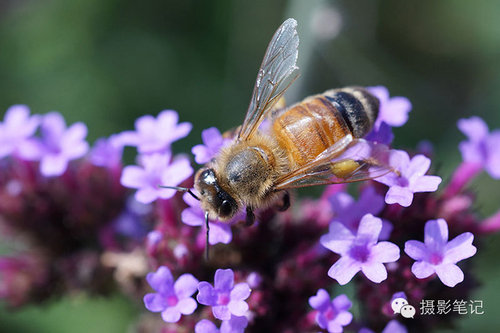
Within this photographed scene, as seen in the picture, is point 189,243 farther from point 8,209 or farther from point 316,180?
point 8,209

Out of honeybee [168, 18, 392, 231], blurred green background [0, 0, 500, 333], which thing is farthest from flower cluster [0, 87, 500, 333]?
blurred green background [0, 0, 500, 333]

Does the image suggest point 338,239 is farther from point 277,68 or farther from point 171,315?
point 277,68

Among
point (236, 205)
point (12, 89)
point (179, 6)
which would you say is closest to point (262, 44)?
point (179, 6)

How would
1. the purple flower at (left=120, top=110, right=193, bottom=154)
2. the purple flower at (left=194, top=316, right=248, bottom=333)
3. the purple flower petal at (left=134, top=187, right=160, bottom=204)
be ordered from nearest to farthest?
1. the purple flower at (left=194, top=316, right=248, bottom=333)
2. the purple flower petal at (left=134, top=187, right=160, bottom=204)
3. the purple flower at (left=120, top=110, right=193, bottom=154)

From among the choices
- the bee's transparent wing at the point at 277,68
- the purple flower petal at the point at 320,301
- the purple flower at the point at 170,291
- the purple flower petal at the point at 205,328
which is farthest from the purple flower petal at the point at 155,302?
the bee's transparent wing at the point at 277,68

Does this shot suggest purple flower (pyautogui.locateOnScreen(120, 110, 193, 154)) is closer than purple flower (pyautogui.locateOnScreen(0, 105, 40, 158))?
Yes

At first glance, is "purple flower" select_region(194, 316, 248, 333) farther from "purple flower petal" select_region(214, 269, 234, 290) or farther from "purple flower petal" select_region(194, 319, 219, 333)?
"purple flower petal" select_region(214, 269, 234, 290)

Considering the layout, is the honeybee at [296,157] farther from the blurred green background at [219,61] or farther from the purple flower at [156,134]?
the blurred green background at [219,61]
